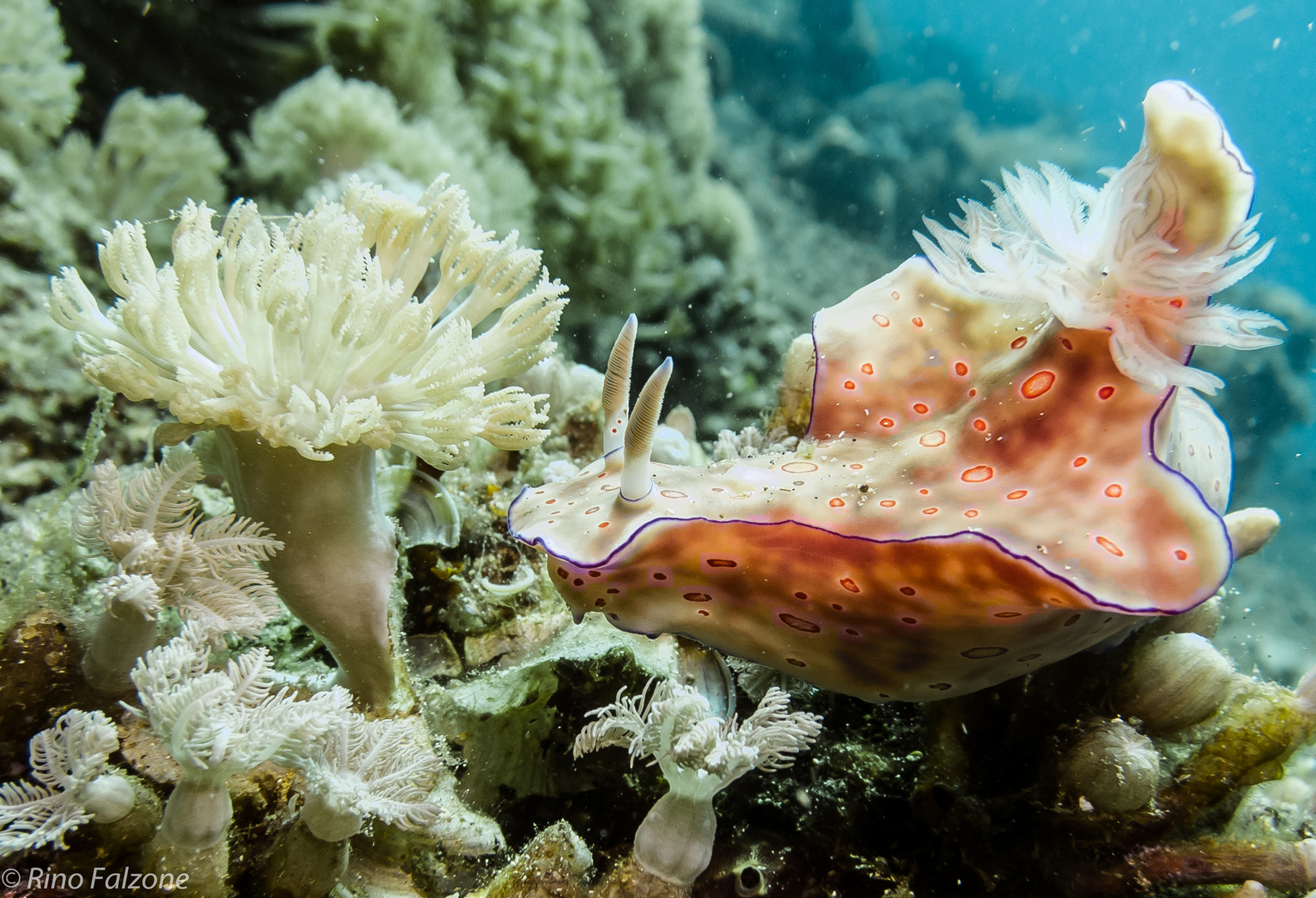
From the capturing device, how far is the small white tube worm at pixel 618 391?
1.78 m

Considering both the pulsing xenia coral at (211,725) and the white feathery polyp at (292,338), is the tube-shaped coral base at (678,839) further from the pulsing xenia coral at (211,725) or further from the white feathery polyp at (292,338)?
the white feathery polyp at (292,338)

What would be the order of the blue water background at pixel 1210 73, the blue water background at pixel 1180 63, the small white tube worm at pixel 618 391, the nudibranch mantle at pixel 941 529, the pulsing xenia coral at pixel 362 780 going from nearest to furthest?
1. the pulsing xenia coral at pixel 362 780
2. the nudibranch mantle at pixel 941 529
3. the small white tube worm at pixel 618 391
4. the blue water background at pixel 1210 73
5. the blue water background at pixel 1180 63

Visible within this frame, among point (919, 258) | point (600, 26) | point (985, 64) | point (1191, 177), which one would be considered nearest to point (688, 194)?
point (600, 26)

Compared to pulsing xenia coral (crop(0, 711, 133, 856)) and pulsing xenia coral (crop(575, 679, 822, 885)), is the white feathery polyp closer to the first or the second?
pulsing xenia coral (crop(0, 711, 133, 856))

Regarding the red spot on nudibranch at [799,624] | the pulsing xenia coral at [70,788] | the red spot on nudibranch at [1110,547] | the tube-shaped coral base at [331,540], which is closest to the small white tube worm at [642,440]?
the red spot on nudibranch at [799,624]

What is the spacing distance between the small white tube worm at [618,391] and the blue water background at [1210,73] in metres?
13.8

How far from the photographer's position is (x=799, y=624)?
5.37 ft

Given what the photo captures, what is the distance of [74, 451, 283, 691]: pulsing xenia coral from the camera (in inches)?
55.7

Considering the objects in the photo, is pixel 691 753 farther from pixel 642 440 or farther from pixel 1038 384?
pixel 1038 384

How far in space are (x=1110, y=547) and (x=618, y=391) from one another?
4.12 ft

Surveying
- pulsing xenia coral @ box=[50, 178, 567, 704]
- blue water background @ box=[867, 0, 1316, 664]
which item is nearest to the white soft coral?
pulsing xenia coral @ box=[50, 178, 567, 704]

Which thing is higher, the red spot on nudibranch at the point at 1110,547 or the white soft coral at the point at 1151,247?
the white soft coral at the point at 1151,247

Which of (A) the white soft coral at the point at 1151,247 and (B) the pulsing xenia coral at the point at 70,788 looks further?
(A) the white soft coral at the point at 1151,247
